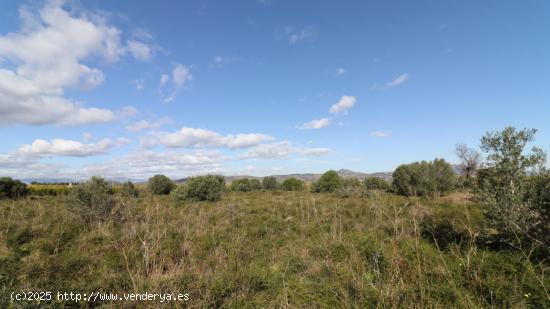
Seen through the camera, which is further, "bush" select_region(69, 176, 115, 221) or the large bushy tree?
the large bushy tree

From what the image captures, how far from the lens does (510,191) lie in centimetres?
475

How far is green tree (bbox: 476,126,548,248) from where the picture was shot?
→ 4445 mm

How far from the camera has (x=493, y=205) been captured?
4.71 m

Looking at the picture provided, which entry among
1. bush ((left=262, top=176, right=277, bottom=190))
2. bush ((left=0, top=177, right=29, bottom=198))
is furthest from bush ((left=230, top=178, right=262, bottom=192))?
bush ((left=0, top=177, right=29, bottom=198))

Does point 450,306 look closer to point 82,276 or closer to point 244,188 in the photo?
point 82,276

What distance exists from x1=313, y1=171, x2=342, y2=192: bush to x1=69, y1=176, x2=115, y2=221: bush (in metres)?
21.0

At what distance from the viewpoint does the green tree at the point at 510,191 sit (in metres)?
4.45

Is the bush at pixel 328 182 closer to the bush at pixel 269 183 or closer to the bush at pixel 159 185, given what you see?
the bush at pixel 269 183

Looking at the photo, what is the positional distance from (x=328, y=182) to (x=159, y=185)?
1852cm

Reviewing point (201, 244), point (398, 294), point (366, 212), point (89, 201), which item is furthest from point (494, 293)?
point (89, 201)

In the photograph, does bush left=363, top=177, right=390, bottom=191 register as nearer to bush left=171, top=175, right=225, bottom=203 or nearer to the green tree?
bush left=171, top=175, right=225, bottom=203

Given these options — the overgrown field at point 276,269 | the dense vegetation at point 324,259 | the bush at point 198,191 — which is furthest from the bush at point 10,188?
the overgrown field at point 276,269

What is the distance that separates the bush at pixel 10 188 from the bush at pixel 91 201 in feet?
50.0

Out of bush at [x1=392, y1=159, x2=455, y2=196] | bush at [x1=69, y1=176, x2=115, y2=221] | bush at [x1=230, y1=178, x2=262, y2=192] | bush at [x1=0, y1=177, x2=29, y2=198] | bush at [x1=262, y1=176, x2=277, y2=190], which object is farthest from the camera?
bush at [x1=262, y1=176, x2=277, y2=190]
